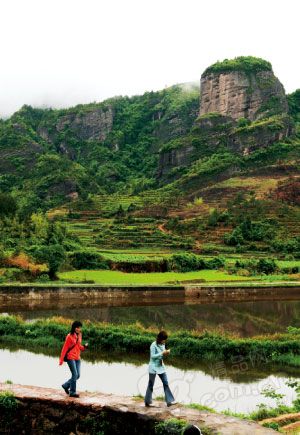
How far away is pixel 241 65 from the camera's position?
553 ft

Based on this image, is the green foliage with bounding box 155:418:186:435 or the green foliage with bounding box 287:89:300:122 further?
the green foliage with bounding box 287:89:300:122

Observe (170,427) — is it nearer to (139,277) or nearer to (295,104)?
(139,277)

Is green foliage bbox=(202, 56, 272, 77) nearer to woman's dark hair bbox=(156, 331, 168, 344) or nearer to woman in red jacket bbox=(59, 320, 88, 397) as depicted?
woman in red jacket bbox=(59, 320, 88, 397)

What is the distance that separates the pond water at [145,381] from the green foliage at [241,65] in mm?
159137

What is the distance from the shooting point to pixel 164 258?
59375 millimetres

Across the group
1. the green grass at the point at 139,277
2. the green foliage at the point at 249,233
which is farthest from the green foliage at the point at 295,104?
the green grass at the point at 139,277

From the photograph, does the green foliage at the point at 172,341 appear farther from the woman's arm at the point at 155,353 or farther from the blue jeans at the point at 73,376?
the woman's arm at the point at 155,353

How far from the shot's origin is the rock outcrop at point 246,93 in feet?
545

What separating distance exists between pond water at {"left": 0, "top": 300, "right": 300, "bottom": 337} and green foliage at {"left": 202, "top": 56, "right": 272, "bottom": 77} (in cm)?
13917

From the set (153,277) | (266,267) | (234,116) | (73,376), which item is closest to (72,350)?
(73,376)

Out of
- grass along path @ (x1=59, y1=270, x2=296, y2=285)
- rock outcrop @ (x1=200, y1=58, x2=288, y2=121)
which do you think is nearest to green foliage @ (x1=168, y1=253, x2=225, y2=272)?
grass along path @ (x1=59, y1=270, x2=296, y2=285)

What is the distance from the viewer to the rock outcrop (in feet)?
545

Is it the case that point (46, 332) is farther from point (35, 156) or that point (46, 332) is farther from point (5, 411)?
point (35, 156)

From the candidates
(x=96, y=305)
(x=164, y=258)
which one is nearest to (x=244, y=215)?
(x=164, y=258)
